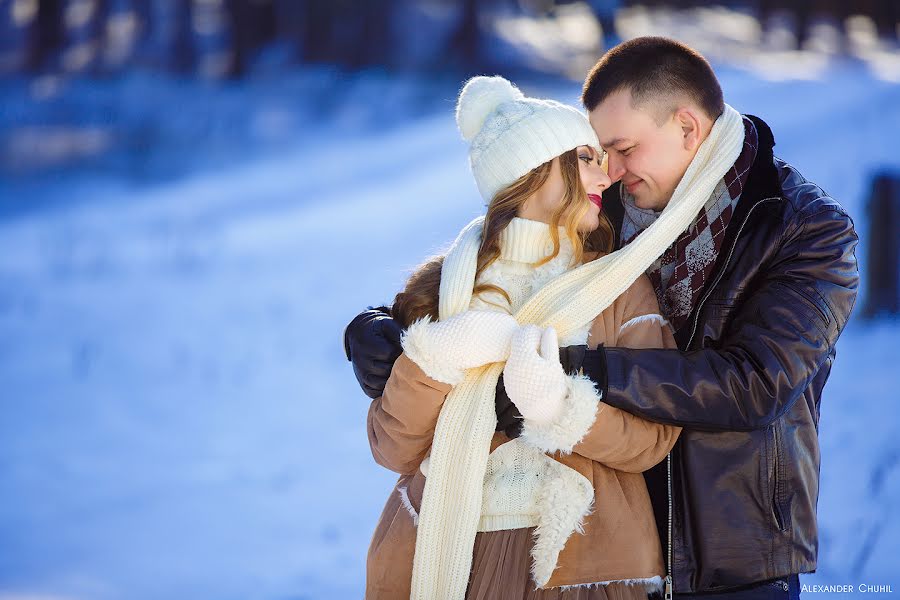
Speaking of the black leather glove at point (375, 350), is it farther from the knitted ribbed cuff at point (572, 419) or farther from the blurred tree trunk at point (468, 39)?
the blurred tree trunk at point (468, 39)

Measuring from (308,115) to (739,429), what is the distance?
4.66 m

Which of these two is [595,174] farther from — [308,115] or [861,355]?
[308,115]

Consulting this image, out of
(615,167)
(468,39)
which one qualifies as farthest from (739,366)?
(468,39)

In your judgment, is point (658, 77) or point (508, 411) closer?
point (508, 411)

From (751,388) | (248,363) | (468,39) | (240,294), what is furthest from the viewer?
(468,39)

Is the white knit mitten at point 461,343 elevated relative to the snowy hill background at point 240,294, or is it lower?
lower

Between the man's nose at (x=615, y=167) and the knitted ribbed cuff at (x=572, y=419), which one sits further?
the man's nose at (x=615, y=167)

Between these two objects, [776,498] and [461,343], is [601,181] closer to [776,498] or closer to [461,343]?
[461,343]

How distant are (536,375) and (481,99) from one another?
671 mm

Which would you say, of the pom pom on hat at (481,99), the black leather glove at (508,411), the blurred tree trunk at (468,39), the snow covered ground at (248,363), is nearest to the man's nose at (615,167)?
the pom pom on hat at (481,99)

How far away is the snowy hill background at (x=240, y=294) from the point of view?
4262 millimetres

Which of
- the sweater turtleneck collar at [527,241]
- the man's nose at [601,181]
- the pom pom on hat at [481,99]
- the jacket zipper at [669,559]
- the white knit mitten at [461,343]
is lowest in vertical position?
the jacket zipper at [669,559]

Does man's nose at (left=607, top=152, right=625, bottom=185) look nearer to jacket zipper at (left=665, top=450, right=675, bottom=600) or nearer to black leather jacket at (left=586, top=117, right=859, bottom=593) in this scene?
black leather jacket at (left=586, top=117, right=859, bottom=593)

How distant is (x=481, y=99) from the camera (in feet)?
6.70
